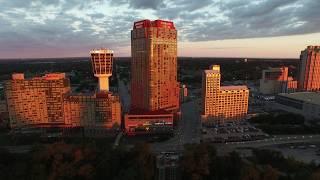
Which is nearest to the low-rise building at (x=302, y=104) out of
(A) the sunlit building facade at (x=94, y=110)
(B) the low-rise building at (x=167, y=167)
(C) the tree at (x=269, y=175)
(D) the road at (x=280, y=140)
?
(D) the road at (x=280, y=140)

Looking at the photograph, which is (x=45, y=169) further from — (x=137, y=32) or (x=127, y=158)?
(x=137, y=32)

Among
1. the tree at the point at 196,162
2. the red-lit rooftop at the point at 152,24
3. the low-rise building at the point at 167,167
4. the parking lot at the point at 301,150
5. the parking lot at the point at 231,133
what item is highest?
the red-lit rooftop at the point at 152,24

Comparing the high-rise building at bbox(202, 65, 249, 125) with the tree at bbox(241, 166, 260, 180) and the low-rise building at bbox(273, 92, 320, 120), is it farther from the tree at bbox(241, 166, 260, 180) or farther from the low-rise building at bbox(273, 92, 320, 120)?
the tree at bbox(241, 166, 260, 180)

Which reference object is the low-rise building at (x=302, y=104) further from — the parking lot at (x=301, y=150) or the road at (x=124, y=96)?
the road at (x=124, y=96)

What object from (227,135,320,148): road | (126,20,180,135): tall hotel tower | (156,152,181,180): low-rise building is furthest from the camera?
(126,20,180,135): tall hotel tower

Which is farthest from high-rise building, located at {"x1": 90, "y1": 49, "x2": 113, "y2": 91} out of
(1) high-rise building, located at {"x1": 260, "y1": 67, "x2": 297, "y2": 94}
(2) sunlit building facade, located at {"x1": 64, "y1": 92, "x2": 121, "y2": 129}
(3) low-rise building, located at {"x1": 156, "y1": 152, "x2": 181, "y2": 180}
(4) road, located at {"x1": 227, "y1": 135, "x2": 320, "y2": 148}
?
(1) high-rise building, located at {"x1": 260, "y1": 67, "x2": 297, "y2": 94}

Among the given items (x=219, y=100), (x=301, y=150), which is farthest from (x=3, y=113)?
(x=301, y=150)

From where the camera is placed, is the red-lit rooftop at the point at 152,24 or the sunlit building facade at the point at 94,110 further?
the red-lit rooftop at the point at 152,24

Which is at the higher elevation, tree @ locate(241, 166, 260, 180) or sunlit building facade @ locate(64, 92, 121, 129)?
sunlit building facade @ locate(64, 92, 121, 129)

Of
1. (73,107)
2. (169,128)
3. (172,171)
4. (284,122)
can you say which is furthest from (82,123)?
(284,122)
